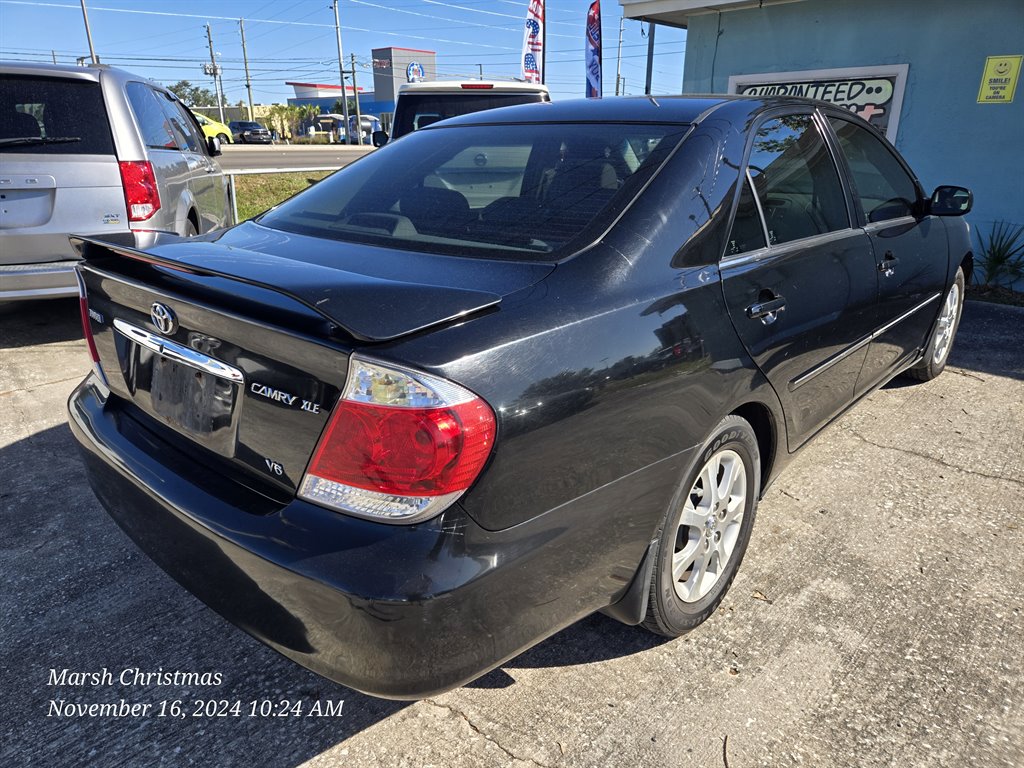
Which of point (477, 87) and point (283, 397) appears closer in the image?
point (283, 397)

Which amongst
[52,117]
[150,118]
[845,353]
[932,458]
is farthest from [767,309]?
[150,118]

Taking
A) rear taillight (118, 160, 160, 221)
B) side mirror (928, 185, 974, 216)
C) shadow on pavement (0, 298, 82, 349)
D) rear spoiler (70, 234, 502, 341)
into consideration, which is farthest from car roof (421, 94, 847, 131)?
shadow on pavement (0, 298, 82, 349)

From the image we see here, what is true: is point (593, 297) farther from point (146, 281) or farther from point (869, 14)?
point (869, 14)

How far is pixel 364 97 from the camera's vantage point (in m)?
104

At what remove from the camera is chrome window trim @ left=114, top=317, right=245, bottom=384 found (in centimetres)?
179

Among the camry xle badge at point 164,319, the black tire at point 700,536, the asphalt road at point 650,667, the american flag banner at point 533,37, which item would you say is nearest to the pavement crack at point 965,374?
the asphalt road at point 650,667

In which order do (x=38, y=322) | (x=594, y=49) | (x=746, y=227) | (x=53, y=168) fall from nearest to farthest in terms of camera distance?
(x=746, y=227), (x=53, y=168), (x=38, y=322), (x=594, y=49)

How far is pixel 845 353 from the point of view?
3021mm

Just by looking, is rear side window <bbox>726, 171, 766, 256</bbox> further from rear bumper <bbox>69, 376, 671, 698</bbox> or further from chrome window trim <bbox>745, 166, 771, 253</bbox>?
rear bumper <bbox>69, 376, 671, 698</bbox>

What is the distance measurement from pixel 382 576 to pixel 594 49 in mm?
14950

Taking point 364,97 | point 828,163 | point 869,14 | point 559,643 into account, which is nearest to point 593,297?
point 559,643

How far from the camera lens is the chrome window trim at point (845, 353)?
269cm

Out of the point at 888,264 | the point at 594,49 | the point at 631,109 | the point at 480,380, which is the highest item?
the point at 594,49

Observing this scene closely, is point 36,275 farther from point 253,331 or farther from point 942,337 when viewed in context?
point 942,337
